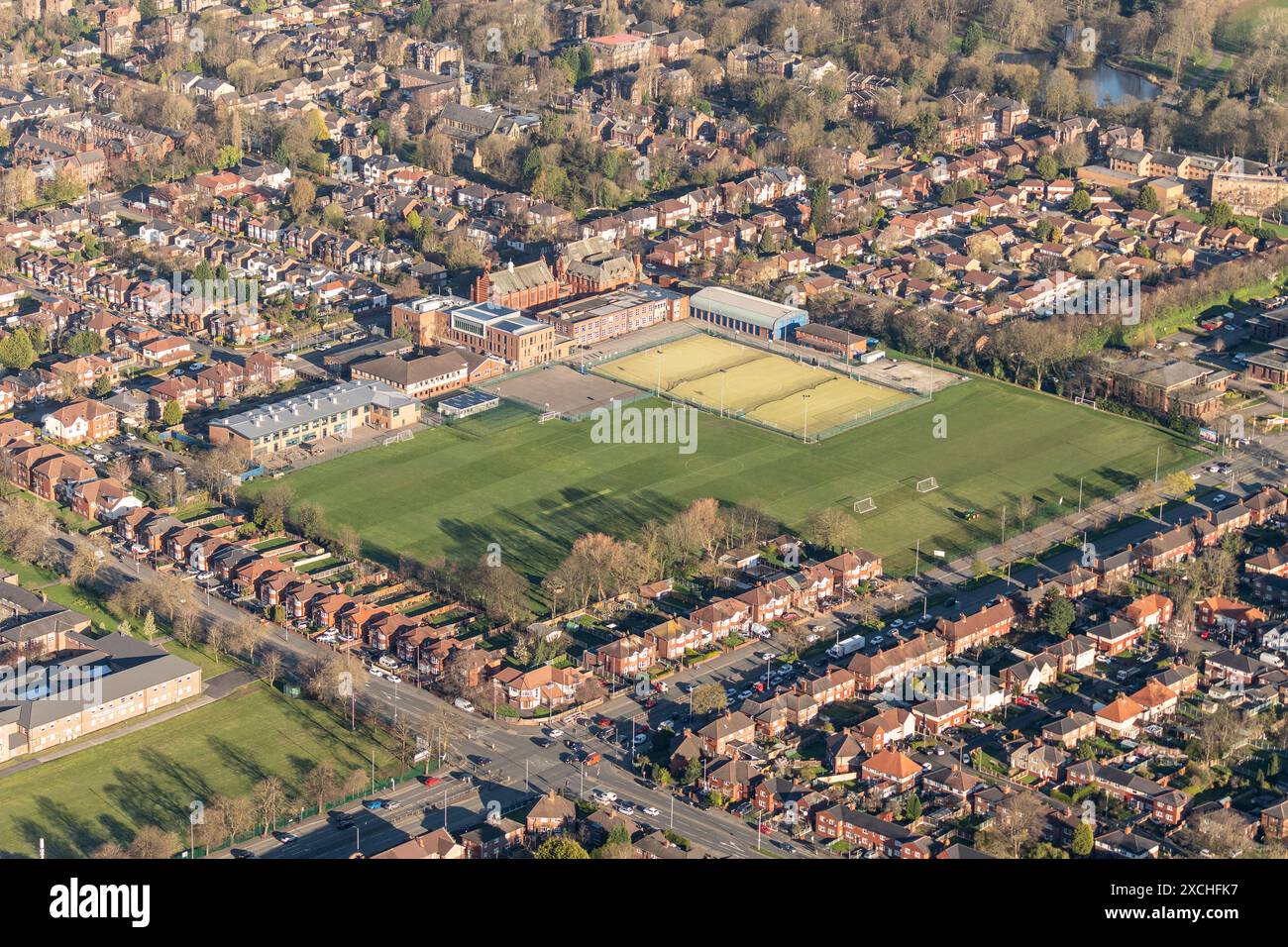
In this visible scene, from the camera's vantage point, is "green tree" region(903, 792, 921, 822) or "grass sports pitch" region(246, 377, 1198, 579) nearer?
"green tree" region(903, 792, 921, 822)

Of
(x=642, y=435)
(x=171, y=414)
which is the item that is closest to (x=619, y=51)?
(x=642, y=435)

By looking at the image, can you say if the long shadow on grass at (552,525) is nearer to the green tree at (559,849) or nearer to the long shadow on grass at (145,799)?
the long shadow on grass at (145,799)

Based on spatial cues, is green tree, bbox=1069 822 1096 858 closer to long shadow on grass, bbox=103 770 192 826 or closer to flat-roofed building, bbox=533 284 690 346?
long shadow on grass, bbox=103 770 192 826

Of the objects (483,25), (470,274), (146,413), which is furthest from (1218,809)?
(483,25)

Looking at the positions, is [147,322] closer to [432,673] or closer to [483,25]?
[432,673]

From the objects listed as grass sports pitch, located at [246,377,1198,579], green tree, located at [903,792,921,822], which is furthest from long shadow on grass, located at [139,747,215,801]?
green tree, located at [903,792,921,822]

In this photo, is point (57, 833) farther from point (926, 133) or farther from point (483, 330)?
point (926, 133)

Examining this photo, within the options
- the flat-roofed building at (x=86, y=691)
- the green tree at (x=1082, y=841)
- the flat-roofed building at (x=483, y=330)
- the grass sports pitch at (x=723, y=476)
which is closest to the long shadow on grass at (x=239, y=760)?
the flat-roofed building at (x=86, y=691)
